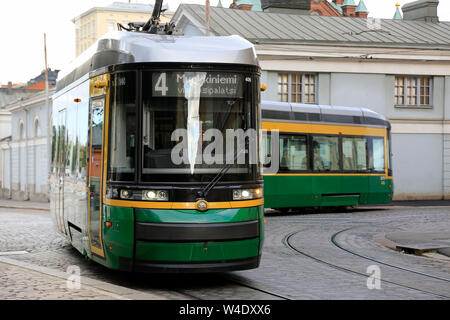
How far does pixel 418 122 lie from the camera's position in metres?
35.4

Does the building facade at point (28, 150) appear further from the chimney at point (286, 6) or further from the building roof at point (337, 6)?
the building roof at point (337, 6)

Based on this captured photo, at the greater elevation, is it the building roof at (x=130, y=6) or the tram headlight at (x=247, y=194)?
the building roof at (x=130, y=6)

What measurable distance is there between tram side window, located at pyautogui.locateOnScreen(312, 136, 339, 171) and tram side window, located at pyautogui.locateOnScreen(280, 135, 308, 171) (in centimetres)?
42

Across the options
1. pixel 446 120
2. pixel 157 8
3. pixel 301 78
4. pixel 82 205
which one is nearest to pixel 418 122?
pixel 446 120

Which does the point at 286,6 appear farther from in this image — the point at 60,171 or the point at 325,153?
the point at 60,171

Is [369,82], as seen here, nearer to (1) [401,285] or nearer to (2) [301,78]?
(2) [301,78]

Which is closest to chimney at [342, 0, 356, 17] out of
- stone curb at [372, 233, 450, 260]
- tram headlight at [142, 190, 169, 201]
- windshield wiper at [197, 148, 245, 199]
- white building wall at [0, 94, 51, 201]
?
white building wall at [0, 94, 51, 201]

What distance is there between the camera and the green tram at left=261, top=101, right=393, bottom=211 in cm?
2162

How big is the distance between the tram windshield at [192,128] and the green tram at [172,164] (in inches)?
0.5

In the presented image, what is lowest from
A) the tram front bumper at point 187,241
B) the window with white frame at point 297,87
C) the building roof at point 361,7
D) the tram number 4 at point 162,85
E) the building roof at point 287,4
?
the tram front bumper at point 187,241

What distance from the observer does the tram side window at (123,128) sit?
344 inches

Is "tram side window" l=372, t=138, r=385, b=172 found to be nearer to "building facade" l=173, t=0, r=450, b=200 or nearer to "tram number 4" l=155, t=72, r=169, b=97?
"building facade" l=173, t=0, r=450, b=200

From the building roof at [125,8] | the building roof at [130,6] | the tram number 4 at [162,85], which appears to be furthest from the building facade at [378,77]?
the building roof at [130,6]

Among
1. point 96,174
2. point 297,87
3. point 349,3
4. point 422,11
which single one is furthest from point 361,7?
point 96,174
